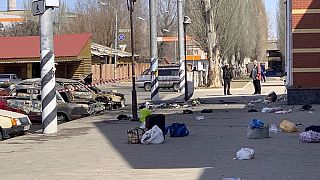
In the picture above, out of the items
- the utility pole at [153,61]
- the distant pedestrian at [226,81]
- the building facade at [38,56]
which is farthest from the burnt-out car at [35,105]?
the building facade at [38,56]

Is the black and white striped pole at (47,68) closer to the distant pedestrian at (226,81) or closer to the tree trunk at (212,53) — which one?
the distant pedestrian at (226,81)

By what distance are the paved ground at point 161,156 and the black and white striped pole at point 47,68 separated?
404mm

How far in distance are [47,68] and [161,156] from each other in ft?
21.1

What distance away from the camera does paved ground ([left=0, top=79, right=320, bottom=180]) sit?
33.6 feet

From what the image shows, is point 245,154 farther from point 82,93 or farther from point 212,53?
point 212,53

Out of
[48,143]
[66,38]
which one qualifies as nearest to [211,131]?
[48,143]

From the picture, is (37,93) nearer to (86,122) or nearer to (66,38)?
(86,122)

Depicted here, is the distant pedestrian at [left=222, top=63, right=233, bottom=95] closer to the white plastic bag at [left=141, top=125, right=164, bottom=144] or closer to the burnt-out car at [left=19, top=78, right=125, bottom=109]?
the burnt-out car at [left=19, top=78, right=125, bottom=109]

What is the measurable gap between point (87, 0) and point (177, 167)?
80614 millimetres

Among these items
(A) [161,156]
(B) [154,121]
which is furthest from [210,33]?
(A) [161,156]

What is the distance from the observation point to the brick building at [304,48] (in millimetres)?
24516

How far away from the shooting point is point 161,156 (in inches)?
485

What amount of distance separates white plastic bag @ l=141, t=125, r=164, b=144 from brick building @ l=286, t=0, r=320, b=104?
36.5 feet

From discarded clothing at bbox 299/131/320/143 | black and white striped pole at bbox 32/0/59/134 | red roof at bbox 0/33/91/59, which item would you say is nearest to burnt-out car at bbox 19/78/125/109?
black and white striped pole at bbox 32/0/59/134
